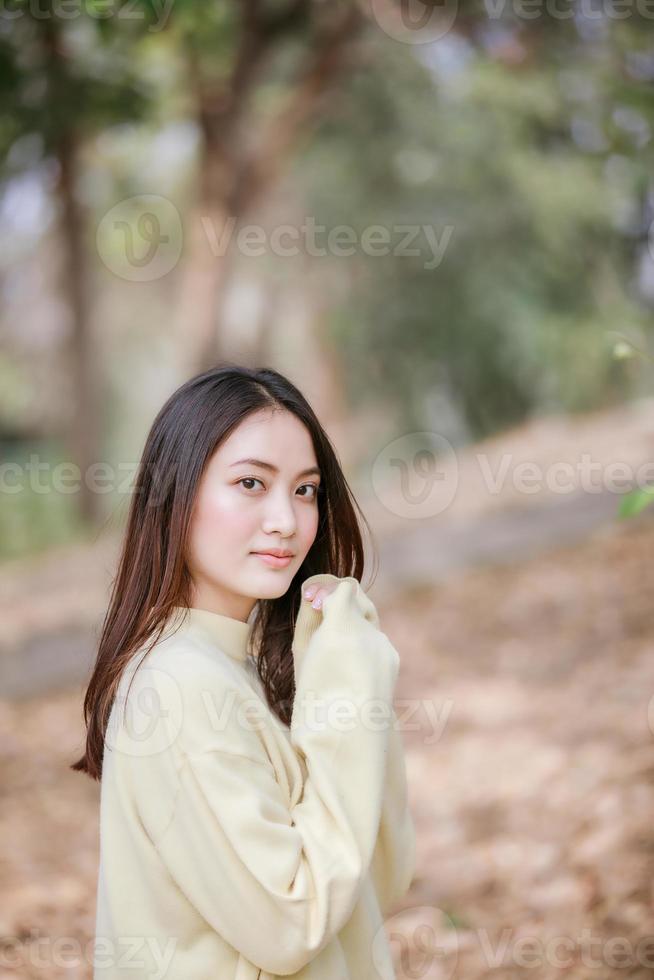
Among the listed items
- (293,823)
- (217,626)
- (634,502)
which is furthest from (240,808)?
(634,502)

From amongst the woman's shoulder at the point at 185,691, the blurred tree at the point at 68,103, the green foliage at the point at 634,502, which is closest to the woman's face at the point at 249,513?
the woman's shoulder at the point at 185,691

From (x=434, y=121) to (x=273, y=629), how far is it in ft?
31.8

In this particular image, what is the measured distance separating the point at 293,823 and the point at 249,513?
46 centimetres

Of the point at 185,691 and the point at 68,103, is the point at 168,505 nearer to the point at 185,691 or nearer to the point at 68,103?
the point at 185,691

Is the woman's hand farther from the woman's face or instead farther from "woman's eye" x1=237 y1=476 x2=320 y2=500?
"woman's eye" x1=237 y1=476 x2=320 y2=500

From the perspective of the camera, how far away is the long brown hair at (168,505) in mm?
1502

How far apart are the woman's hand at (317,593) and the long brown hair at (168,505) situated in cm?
19

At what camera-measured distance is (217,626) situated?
1.54 meters

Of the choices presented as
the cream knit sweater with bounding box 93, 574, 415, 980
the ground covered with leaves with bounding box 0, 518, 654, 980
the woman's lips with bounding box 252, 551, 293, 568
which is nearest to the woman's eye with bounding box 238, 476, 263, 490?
the woman's lips with bounding box 252, 551, 293, 568

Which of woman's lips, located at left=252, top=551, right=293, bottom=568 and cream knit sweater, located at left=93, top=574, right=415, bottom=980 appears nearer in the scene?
cream knit sweater, located at left=93, top=574, right=415, bottom=980

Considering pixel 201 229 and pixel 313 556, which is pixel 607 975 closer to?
pixel 313 556

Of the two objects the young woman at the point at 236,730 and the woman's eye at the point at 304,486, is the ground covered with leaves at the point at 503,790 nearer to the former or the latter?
the young woman at the point at 236,730

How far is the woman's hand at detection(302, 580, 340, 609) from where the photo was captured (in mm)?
1520

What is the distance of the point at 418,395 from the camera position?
11.6 meters
